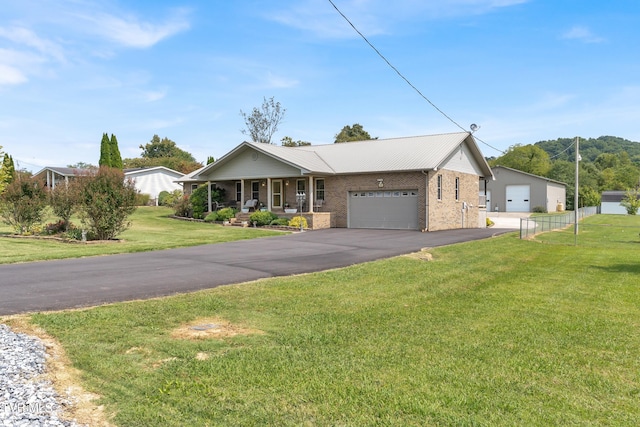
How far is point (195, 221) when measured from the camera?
29.3 metres

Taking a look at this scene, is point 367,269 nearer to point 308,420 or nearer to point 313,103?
point 308,420

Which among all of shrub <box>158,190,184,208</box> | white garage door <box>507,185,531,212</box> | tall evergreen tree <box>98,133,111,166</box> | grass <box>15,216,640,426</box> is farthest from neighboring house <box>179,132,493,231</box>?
white garage door <box>507,185,531,212</box>

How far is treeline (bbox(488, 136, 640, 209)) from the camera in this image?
2591 inches

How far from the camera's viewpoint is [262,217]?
26062mm

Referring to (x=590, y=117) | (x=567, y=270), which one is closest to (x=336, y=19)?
(x=567, y=270)

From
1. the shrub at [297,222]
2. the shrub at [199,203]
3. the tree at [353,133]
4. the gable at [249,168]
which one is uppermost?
the tree at [353,133]

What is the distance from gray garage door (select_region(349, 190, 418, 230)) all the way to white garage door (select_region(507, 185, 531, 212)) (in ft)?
98.6

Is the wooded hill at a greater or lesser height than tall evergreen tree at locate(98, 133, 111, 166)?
greater

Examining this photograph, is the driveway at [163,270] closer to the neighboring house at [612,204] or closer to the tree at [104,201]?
the tree at [104,201]

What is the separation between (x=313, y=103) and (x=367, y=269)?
832 inches

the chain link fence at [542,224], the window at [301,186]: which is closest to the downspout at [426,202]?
the chain link fence at [542,224]

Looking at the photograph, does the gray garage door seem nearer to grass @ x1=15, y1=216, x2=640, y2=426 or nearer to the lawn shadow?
the lawn shadow

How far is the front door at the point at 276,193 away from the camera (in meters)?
28.8

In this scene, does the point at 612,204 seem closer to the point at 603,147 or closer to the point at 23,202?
the point at 603,147
